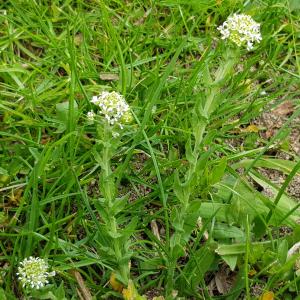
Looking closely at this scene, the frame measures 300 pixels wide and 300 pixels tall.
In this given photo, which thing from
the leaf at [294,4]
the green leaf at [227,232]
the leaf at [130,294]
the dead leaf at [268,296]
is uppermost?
the leaf at [294,4]

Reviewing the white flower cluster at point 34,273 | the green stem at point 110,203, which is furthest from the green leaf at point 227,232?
the white flower cluster at point 34,273

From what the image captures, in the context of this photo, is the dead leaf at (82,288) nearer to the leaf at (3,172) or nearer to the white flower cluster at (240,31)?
the leaf at (3,172)

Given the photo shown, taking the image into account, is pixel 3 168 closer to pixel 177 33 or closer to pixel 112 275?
pixel 112 275

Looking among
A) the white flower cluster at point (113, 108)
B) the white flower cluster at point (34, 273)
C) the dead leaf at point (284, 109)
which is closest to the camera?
the white flower cluster at point (113, 108)

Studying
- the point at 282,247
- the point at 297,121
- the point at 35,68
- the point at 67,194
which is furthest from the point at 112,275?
the point at 297,121

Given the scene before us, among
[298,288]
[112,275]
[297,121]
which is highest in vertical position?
[297,121]

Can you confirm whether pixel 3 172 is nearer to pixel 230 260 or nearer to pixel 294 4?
→ pixel 230 260
